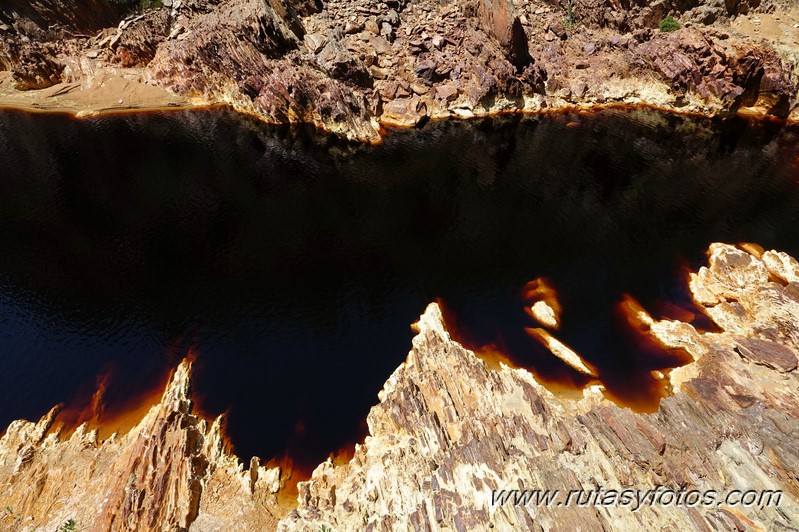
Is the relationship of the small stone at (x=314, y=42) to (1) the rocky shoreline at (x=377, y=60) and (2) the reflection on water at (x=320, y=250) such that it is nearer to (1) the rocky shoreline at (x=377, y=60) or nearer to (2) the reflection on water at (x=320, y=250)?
(1) the rocky shoreline at (x=377, y=60)

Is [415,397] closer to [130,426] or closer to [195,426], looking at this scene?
[195,426]

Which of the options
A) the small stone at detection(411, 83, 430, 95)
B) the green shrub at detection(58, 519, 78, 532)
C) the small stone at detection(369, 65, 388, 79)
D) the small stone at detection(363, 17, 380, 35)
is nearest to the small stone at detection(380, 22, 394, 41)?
the small stone at detection(363, 17, 380, 35)

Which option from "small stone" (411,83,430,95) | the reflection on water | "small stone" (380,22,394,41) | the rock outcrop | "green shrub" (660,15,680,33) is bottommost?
the rock outcrop

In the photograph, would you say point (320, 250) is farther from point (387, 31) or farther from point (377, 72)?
point (387, 31)

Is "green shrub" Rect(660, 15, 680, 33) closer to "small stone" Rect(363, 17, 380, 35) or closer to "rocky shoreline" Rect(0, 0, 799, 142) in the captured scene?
"rocky shoreline" Rect(0, 0, 799, 142)

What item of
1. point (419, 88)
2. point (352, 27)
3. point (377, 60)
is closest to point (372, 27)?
point (352, 27)

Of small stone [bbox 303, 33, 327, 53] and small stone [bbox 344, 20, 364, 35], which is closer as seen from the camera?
small stone [bbox 303, 33, 327, 53]

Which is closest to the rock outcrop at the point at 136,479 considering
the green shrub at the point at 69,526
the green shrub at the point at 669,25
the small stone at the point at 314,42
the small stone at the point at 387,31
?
the green shrub at the point at 69,526
